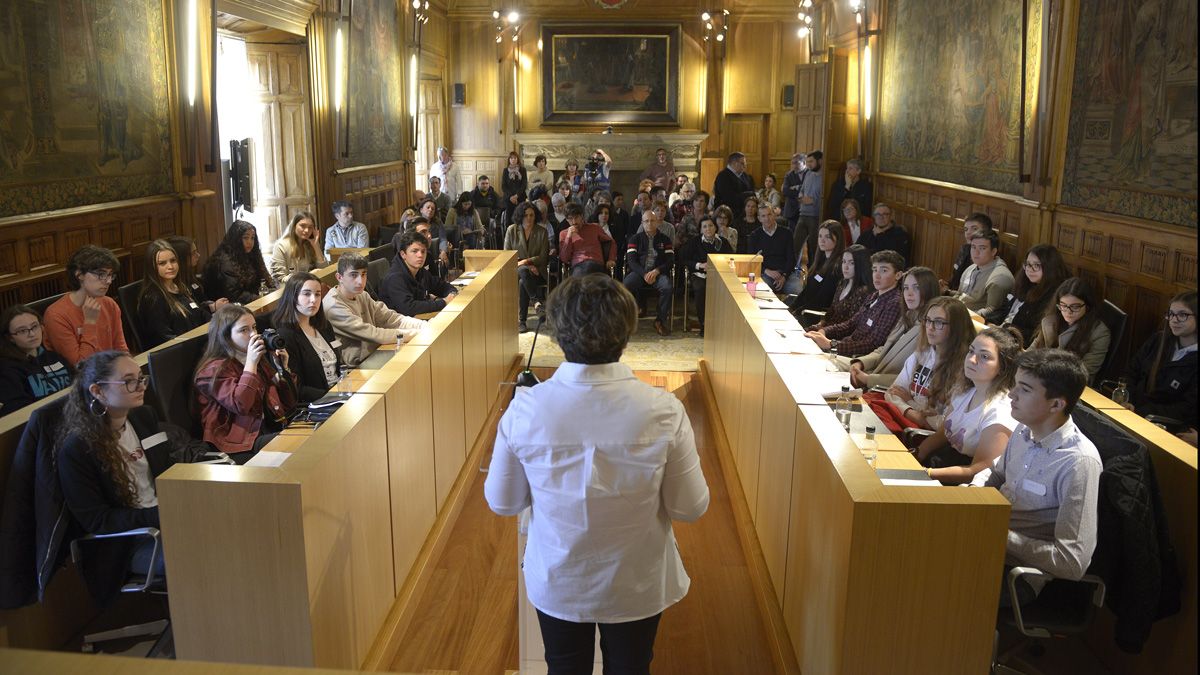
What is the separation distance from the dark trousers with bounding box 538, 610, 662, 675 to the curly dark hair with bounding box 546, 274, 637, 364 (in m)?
0.66

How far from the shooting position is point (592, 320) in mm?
2076

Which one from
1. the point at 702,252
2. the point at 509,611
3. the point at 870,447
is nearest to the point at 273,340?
the point at 509,611

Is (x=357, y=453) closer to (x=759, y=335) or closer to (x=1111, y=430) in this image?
(x=759, y=335)

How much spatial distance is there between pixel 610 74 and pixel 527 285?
25.9ft

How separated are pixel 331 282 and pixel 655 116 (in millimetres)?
10295

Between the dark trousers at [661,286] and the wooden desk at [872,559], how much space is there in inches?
213

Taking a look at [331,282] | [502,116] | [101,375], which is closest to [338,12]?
[331,282]

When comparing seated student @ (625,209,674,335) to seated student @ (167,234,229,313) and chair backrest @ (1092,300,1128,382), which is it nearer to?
seated student @ (167,234,229,313)

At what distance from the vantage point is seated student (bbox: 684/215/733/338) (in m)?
8.63

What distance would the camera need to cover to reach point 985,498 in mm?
2400

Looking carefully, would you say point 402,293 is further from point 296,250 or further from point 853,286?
point 853,286

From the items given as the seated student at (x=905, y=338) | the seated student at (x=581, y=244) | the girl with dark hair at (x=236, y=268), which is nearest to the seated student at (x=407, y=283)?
the girl with dark hair at (x=236, y=268)

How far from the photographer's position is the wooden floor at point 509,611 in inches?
133

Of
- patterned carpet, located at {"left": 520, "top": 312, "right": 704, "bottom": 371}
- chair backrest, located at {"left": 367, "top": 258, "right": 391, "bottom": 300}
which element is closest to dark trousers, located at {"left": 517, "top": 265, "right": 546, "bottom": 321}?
patterned carpet, located at {"left": 520, "top": 312, "right": 704, "bottom": 371}
